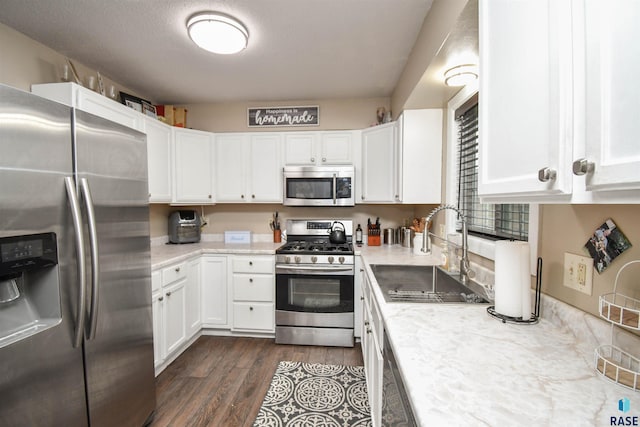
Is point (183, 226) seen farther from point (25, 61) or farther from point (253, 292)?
point (25, 61)

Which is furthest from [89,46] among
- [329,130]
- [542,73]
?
[542,73]

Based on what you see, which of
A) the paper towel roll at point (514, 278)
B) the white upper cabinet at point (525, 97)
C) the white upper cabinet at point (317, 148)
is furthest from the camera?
the white upper cabinet at point (317, 148)

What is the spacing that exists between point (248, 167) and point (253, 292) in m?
1.35

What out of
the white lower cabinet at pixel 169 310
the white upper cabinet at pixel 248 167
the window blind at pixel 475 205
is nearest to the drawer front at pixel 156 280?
the white lower cabinet at pixel 169 310

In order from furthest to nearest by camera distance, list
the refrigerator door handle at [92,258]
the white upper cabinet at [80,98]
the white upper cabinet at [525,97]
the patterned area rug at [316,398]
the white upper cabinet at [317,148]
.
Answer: the white upper cabinet at [317,148], the white upper cabinet at [80,98], the patterned area rug at [316,398], the refrigerator door handle at [92,258], the white upper cabinet at [525,97]

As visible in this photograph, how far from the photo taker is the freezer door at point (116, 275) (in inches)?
48.1

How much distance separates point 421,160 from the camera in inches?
91.6

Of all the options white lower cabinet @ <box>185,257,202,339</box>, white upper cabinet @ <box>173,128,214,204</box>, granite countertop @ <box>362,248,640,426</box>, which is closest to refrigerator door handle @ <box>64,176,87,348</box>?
granite countertop @ <box>362,248,640,426</box>

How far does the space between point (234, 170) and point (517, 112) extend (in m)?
2.81

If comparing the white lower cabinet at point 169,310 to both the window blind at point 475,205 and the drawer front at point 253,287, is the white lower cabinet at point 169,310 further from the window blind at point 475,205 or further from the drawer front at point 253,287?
the window blind at point 475,205

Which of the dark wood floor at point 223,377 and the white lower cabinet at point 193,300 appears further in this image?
the white lower cabinet at point 193,300

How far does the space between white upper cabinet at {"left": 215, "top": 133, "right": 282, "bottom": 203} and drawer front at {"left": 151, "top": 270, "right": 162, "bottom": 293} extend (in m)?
1.21

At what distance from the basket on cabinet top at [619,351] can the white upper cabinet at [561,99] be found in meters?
0.30

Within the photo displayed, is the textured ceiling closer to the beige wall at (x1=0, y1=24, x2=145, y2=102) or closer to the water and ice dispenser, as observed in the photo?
the beige wall at (x1=0, y1=24, x2=145, y2=102)
